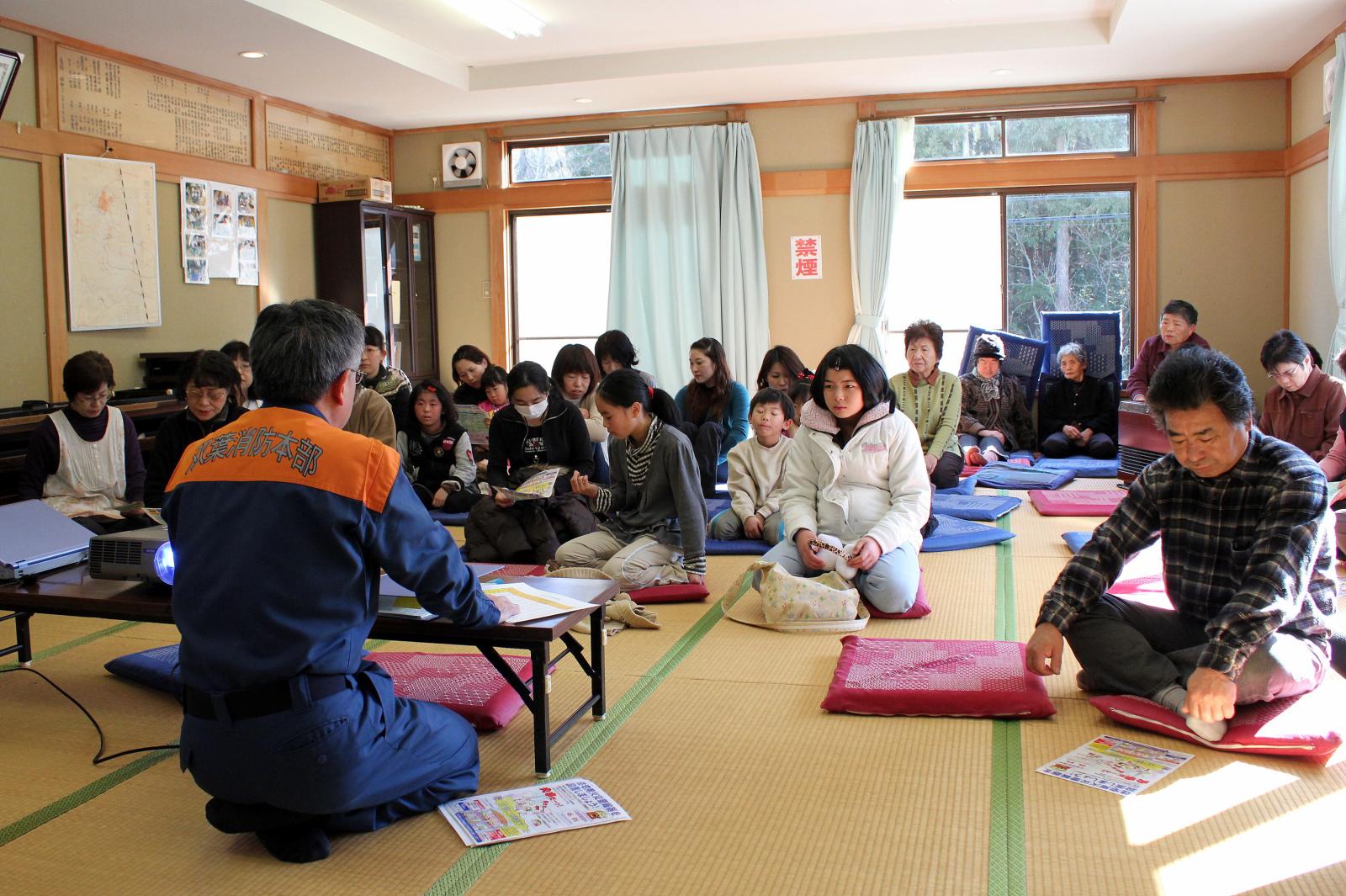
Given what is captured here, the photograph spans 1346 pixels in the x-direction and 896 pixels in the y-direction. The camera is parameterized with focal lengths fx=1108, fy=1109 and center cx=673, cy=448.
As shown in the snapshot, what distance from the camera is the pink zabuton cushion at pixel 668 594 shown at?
12.8 ft

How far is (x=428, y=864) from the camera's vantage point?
2.06 metres

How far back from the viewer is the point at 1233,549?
8.26 ft

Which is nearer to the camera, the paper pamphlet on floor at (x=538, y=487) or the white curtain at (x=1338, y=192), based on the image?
the paper pamphlet on floor at (x=538, y=487)

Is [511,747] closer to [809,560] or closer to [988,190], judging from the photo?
[809,560]

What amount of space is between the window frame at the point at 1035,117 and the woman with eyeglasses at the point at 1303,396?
Answer: 3.07 m

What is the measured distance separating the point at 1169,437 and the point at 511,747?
1674 mm

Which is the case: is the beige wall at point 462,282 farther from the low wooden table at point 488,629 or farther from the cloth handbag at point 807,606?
the low wooden table at point 488,629

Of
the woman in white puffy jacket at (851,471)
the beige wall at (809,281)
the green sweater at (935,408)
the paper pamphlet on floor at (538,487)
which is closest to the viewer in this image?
the woman in white puffy jacket at (851,471)

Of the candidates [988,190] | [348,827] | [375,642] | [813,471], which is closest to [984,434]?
[988,190]

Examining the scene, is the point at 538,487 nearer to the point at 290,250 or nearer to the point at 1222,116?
the point at 290,250

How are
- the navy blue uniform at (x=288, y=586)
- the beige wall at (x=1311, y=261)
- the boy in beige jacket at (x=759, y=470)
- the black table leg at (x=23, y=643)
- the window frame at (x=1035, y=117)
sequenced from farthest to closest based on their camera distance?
the window frame at (x=1035, y=117) → the beige wall at (x=1311, y=261) → the boy in beige jacket at (x=759, y=470) → the black table leg at (x=23, y=643) → the navy blue uniform at (x=288, y=586)

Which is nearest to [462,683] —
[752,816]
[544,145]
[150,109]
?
[752,816]

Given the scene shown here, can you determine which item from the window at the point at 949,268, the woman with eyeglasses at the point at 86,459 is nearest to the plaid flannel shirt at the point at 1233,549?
the woman with eyeglasses at the point at 86,459

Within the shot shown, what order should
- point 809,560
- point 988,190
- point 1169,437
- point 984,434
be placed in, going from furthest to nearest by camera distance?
point 988,190, point 984,434, point 809,560, point 1169,437
